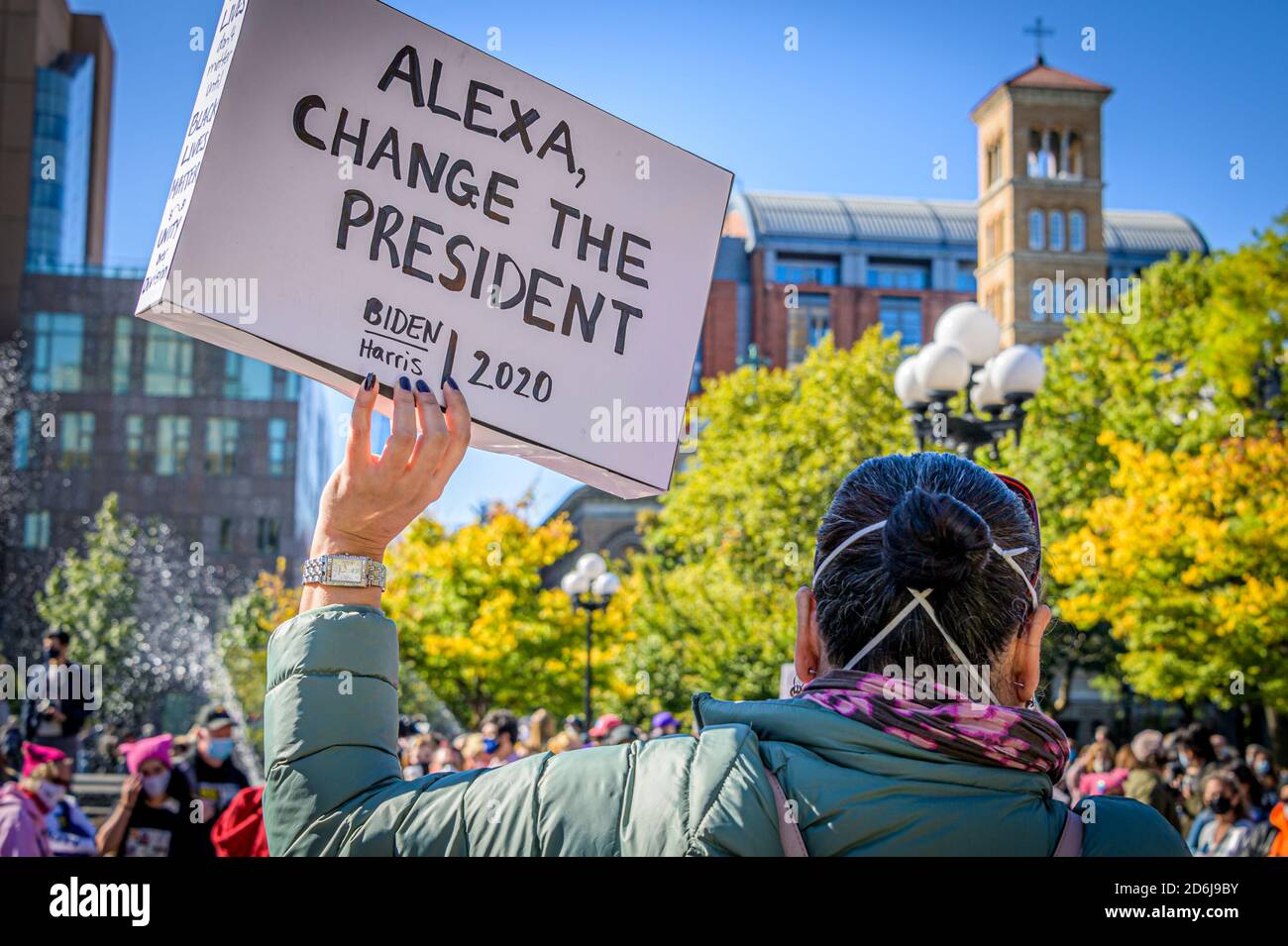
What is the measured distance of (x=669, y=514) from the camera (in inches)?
1337

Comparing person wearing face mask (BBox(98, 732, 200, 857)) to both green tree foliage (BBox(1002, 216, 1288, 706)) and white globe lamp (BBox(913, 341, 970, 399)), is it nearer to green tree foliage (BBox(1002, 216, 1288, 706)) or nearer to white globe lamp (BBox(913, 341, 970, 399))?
white globe lamp (BBox(913, 341, 970, 399))

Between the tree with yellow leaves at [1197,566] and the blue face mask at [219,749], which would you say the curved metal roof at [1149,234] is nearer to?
the tree with yellow leaves at [1197,566]

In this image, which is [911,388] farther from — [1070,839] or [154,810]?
[1070,839]

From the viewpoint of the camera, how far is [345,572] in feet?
6.06

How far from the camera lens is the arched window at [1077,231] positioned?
247 ft

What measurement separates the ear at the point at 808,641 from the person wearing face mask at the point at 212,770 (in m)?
6.87

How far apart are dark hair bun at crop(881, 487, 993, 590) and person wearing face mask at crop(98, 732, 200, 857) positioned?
7184 mm

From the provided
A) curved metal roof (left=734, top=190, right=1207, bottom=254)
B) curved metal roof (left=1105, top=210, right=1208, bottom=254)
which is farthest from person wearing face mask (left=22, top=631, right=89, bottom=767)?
curved metal roof (left=1105, top=210, right=1208, bottom=254)

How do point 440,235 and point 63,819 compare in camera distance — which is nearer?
point 440,235

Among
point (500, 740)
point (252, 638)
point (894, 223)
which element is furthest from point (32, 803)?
point (894, 223)

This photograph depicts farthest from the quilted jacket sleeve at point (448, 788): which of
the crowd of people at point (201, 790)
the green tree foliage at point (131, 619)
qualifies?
the green tree foliage at point (131, 619)

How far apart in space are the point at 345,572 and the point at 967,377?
9.66m

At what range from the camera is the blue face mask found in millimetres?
8812

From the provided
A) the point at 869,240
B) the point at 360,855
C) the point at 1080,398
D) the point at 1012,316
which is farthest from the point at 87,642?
the point at 869,240
